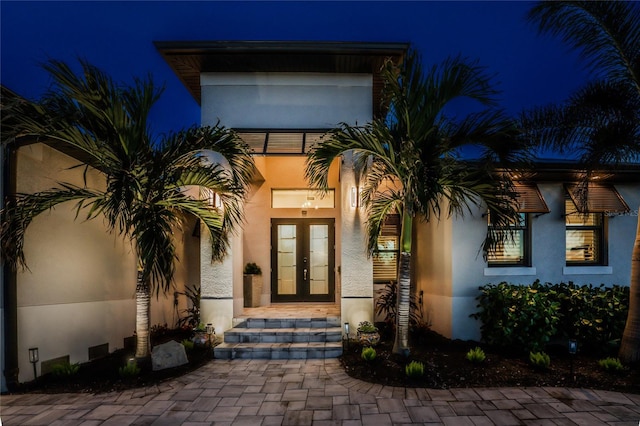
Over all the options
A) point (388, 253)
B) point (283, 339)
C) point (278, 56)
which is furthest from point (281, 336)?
point (278, 56)

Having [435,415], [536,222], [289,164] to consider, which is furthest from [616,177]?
[289,164]

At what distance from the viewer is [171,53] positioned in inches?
311

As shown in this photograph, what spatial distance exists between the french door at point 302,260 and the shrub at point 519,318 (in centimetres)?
484

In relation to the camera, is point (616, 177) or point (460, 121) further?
point (616, 177)

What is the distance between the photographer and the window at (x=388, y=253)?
1004 centimetres

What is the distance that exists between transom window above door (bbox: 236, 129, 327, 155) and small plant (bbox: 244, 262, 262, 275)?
12.8ft

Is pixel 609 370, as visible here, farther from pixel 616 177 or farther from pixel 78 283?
pixel 78 283

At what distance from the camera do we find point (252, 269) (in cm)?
1038

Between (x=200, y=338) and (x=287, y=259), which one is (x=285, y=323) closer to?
(x=200, y=338)

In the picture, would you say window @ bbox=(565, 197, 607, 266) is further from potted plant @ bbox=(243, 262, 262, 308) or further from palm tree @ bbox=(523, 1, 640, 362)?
potted plant @ bbox=(243, 262, 262, 308)

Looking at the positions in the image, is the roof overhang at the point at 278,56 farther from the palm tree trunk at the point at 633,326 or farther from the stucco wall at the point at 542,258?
the palm tree trunk at the point at 633,326

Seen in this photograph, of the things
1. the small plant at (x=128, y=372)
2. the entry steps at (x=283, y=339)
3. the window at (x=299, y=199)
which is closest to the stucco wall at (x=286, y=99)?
the window at (x=299, y=199)

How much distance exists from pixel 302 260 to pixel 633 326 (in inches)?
304

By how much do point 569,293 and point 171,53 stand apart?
9984 mm
